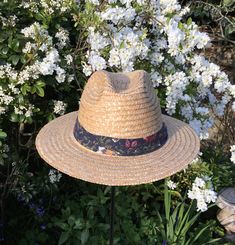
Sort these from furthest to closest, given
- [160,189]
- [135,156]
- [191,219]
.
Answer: [160,189] < [191,219] < [135,156]

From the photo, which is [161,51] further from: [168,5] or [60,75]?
[60,75]

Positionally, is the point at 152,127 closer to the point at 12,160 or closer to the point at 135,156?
the point at 135,156

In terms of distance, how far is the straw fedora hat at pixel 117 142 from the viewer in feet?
5.81

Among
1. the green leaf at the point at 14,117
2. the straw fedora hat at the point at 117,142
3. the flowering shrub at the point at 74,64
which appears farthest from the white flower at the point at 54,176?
the straw fedora hat at the point at 117,142

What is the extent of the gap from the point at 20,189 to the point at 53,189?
0.22 metres

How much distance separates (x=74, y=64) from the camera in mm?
2646

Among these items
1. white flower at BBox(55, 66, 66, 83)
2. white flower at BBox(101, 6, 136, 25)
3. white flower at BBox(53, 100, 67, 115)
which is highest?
white flower at BBox(101, 6, 136, 25)

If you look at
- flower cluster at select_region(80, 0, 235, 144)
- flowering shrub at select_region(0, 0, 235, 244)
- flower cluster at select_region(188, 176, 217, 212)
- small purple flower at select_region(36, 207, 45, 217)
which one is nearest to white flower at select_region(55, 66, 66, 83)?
flowering shrub at select_region(0, 0, 235, 244)

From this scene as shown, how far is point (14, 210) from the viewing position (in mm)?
2977

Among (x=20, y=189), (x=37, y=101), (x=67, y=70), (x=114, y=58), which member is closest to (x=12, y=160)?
(x=20, y=189)

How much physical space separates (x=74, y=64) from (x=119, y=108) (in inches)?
36.7

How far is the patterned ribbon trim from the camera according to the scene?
5.90 ft

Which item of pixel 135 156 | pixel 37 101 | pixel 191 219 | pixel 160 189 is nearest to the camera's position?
pixel 135 156

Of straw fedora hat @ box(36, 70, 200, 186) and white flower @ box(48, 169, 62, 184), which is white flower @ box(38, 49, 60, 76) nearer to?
straw fedora hat @ box(36, 70, 200, 186)
